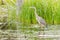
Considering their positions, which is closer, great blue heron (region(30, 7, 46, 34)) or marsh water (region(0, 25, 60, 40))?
marsh water (region(0, 25, 60, 40))

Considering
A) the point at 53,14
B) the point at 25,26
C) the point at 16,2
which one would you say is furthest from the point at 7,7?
the point at 53,14

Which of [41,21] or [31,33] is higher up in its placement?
[41,21]

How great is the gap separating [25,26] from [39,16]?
33 cm

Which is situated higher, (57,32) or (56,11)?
(56,11)

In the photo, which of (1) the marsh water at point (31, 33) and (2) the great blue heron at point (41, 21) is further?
(2) the great blue heron at point (41, 21)

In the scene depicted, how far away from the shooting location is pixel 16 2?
417 cm

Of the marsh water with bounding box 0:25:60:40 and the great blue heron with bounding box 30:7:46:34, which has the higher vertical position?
the great blue heron with bounding box 30:7:46:34

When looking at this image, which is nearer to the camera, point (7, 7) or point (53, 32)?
point (53, 32)

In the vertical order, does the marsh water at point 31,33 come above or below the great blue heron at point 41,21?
below

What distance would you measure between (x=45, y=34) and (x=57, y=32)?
241 mm

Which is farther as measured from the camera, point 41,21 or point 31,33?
point 41,21

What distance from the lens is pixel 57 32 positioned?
382 cm

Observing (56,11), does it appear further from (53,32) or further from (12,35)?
(12,35)

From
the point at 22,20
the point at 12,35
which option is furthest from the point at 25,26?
the point at 12,35
